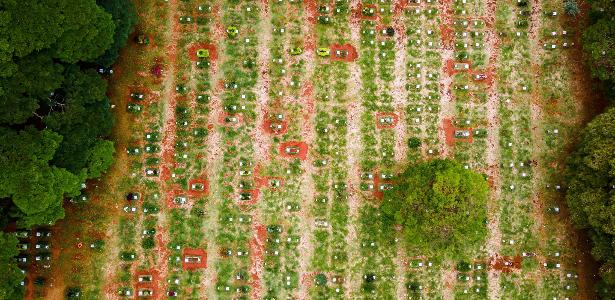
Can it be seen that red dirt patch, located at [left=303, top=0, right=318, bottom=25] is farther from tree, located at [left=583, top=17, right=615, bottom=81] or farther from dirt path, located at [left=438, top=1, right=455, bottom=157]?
tree, located at [left=583, top=17, right=615, bottom=81]

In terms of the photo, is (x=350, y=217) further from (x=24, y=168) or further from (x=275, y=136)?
(x=24, y=168)

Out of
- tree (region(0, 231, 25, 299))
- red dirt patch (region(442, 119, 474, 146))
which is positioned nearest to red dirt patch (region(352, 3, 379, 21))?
red dirt patch (region(442, 119, 474, 146))

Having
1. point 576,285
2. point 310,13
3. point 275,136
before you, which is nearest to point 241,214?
point 275,136

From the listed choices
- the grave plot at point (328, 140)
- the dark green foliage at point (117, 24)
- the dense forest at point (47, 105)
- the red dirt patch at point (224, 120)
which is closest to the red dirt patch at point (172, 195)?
the grave plot at point (328, 140)

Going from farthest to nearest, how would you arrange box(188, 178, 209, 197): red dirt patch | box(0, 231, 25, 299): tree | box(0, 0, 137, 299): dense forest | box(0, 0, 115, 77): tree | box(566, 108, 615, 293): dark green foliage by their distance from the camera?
box(188, 178, 209, 197): red dirt patch, box(566, 108, 615, 293): dark green foliage, box(0, 231, 25, 299): tree, box(0, 0, 137, 299): dense forest, box(0, 0, 115, 77): tree

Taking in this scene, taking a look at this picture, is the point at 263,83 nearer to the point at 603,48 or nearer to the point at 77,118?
the point at 77,118

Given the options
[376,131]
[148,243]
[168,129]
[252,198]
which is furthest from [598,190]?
[148,243]
